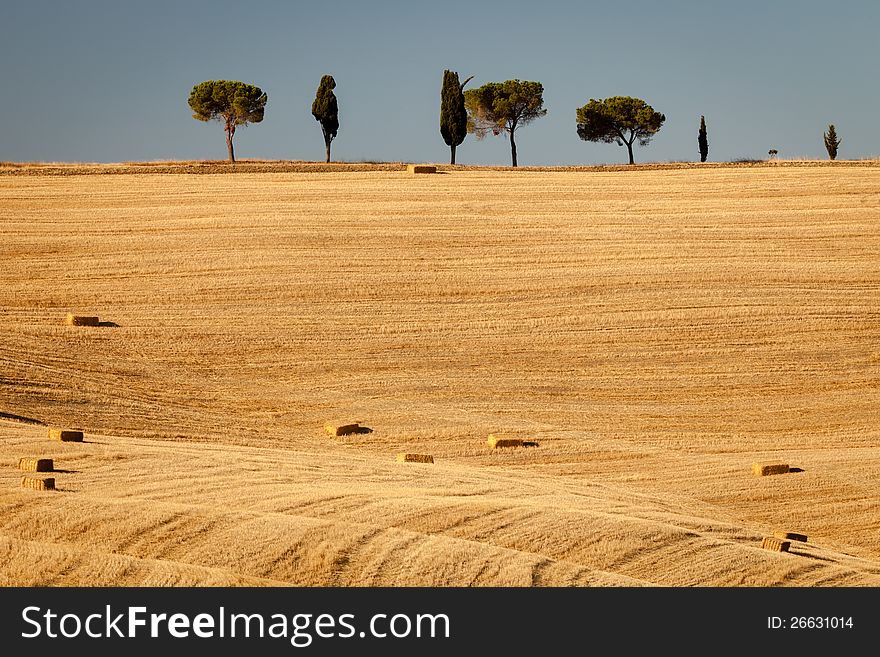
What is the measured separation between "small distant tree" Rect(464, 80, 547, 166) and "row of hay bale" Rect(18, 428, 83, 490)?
63823mm

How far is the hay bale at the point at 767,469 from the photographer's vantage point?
23.6 meters

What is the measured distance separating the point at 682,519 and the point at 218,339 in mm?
15097

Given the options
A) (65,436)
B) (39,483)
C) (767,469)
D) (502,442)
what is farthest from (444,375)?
(39,483)

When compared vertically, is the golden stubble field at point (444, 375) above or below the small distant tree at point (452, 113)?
below

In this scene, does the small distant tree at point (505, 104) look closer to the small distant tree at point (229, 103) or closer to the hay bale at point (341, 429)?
the small distant tree at point (229, 103)

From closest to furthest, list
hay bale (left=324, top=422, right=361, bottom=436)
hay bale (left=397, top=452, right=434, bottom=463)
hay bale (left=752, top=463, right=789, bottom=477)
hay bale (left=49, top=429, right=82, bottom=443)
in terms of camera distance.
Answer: hay bale (left=49, top=429, right=82, bottom=443) → hay bale (left=397, top=452, right=434, bottom=463) → hay bale (left=752, top=463, right=789, bottom=477) → hay bale (left=324, top=422, right=361, bottom=436)

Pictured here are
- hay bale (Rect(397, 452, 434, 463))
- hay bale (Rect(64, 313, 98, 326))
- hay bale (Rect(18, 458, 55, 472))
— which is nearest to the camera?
hay bale (Rect(18, 458, 55, 472))

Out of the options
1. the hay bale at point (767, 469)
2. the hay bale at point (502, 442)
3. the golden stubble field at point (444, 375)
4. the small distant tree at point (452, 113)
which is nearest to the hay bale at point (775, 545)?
the golden stubble field at point (444, 375)

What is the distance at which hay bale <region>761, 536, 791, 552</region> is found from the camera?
656 inches

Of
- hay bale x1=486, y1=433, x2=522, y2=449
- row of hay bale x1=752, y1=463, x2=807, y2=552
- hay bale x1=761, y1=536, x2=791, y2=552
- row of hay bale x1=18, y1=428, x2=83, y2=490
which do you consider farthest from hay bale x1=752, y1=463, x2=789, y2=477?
row of hay bale x1=18, y1=428, x2=83, y2=490

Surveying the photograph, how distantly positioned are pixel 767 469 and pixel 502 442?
5.07 metres

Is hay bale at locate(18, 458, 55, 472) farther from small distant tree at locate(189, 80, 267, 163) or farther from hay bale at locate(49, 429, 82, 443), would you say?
small distant tree at locate(189, 80, 267, 163)

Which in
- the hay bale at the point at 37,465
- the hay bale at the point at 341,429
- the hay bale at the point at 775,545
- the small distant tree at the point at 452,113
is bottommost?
the hay bale at the point at 775,545

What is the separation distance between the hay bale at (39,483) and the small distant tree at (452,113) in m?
49.4
